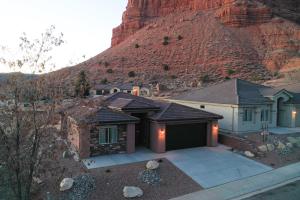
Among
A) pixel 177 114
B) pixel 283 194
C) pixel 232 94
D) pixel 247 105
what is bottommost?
pixel 283 194

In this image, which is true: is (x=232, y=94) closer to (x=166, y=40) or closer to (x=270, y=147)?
(x=270, y=147)

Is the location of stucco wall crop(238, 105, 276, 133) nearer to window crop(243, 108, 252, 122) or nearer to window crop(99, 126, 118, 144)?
window crop(243, 108, 252, 122)

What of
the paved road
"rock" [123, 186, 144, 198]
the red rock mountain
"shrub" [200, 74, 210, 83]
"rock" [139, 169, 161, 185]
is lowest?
the paved road

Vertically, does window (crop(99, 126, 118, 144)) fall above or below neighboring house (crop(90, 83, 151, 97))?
below

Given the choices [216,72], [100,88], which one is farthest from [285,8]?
[100,88]

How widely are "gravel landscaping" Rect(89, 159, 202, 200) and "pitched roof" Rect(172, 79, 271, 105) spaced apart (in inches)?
452

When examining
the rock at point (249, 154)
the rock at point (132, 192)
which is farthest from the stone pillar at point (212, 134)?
the rock at point (132, 192)

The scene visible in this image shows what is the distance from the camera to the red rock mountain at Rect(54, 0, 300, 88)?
5931cm

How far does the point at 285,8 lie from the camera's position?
78500 mm

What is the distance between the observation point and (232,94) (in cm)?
2470

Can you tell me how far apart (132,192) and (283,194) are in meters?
7.43

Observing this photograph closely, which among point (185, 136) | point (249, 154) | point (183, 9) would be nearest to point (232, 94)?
point (185, 136)

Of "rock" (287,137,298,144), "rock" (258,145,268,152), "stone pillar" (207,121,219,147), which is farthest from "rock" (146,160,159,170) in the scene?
"rock" (287,137,298,144)

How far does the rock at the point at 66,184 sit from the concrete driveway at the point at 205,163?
1.31 meters
